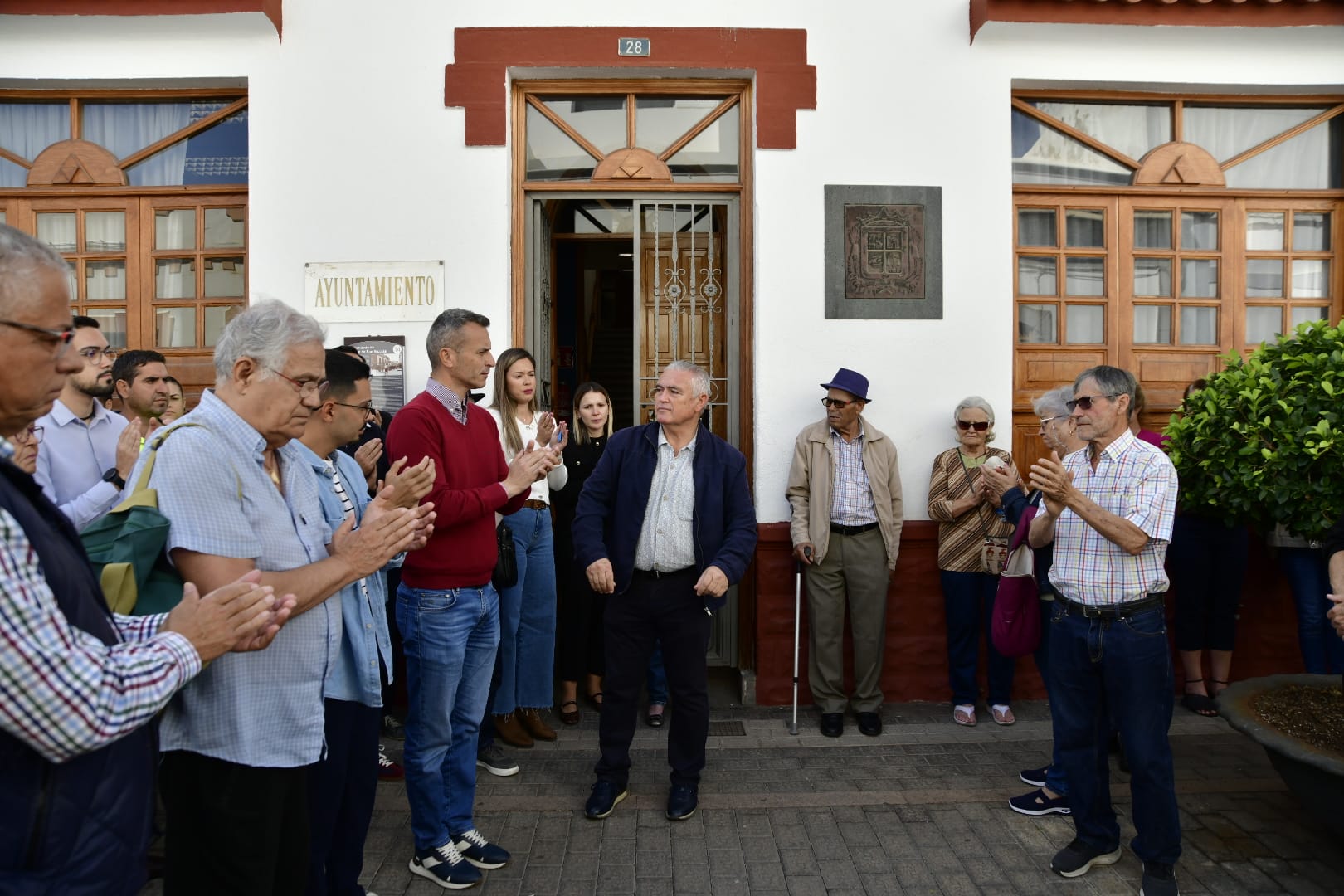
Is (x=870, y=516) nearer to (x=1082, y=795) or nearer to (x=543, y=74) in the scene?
(x=1082, y=795)

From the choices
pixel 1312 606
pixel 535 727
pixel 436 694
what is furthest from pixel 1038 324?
pixel 436 694

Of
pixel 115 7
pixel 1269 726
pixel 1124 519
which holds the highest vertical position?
pixel 115 7

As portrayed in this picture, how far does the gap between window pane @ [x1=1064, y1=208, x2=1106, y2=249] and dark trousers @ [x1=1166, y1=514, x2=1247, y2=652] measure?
1.93 m

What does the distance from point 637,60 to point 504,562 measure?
331cm

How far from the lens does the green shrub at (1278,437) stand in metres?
4.10

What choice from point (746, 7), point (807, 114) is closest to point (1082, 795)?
point (807, 114)

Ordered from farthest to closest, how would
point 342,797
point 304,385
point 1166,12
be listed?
point 1166,12 < point 342,797 < point 304,385

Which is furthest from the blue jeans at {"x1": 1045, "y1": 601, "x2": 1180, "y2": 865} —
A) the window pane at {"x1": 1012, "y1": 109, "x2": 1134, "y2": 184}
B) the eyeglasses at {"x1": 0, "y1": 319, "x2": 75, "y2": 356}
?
the window pane at {"x1": 1012, "y1": 109, "x2": 1134, "y2": 184}

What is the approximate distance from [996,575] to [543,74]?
4.19 metres

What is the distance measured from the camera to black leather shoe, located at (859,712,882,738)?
5293mm

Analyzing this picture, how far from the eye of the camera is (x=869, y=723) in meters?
5.34

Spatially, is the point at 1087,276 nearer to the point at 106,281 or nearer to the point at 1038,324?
the point at 1038,324

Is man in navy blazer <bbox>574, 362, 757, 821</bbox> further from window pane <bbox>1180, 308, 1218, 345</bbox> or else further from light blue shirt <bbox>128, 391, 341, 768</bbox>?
window pane <bbox>1180, 308, 1218, 345</bbox>

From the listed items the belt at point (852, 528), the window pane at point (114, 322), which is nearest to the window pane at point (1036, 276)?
the belt at point (852, 528)
